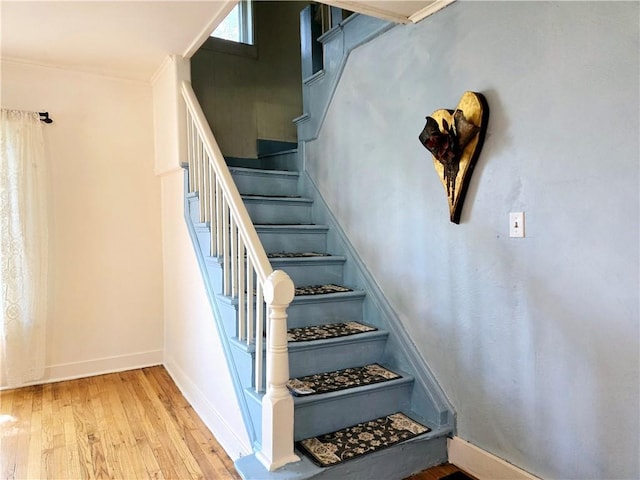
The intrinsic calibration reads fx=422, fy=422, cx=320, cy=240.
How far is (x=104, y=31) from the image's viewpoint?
8.68 ft

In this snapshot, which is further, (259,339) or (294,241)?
(294,241)

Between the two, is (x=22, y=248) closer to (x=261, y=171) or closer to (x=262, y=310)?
(x=261, y=171)

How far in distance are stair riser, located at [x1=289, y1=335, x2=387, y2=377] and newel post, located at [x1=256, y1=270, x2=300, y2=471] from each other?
45 cm

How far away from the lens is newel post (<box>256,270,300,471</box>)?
68.0 inches

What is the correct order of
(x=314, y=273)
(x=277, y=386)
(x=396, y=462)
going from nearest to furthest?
(x=277, y=386) < (x=396, y=462) < (x=314, y=273)

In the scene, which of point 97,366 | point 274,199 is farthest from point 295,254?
point 97,366

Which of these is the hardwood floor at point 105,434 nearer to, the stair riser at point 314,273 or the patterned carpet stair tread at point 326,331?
the patterned carpet stair tread at point 326,331

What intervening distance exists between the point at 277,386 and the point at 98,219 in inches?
97.4

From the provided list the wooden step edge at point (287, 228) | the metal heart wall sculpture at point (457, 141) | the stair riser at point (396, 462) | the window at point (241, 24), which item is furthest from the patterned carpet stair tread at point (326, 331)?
the window at point (241, 24)

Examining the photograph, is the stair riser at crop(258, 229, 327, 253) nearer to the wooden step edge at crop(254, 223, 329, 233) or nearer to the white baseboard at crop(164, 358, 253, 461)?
the wooden step edge at crop(254, 223, 329, 233)

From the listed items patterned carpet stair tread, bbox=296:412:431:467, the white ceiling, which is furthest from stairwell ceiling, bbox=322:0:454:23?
patterned carpet stair tread, bbox=296:412:431:467

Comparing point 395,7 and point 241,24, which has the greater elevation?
point 241,24

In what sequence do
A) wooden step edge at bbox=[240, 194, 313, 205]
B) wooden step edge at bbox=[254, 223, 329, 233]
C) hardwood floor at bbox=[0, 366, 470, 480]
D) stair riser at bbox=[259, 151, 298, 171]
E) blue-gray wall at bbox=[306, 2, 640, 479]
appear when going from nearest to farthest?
1. blue-gray wall at bbox=[306, 2, 640, 479]
2. hardwood floor at bbox=[0, 366, 470, 480]
3. wooden step edge at bbox=[254, 223, 329, 233]
4. wooden step edge at bbox=[240, 194, 313, 205]
5. stair riser at bbox=[259, 151, 298, 171]

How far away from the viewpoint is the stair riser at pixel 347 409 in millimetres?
2045
